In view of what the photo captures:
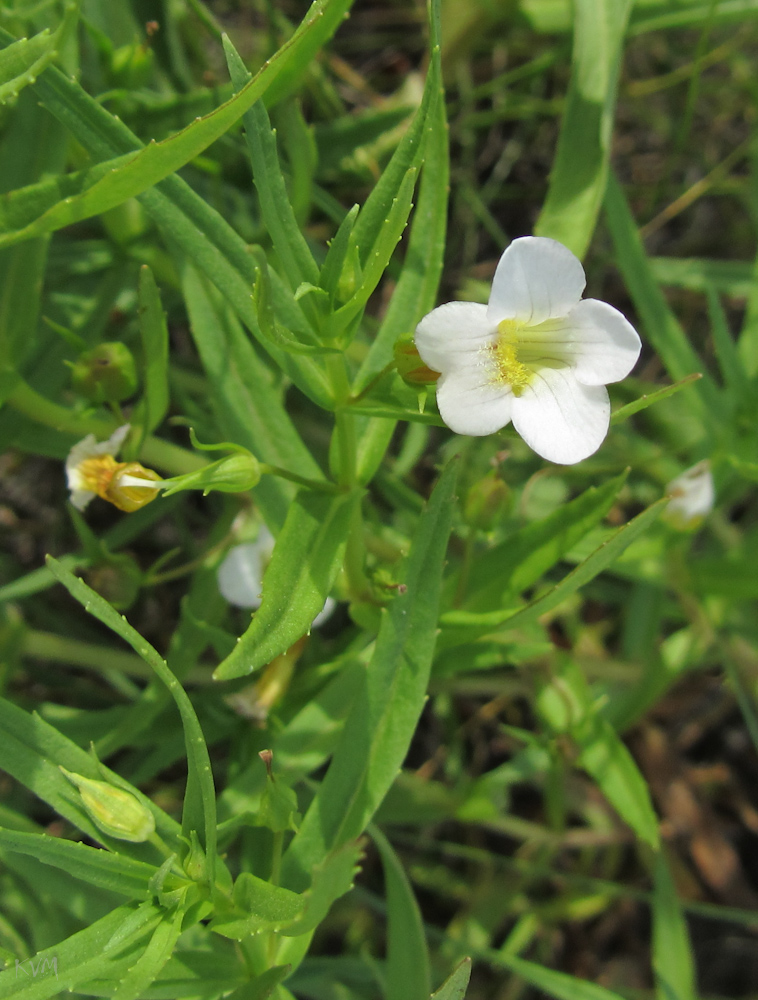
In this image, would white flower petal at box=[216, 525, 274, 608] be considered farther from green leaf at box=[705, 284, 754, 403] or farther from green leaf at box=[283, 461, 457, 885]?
green leaf at box=[705, 284, 754, 403]

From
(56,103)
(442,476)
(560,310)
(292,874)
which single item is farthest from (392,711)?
(56,103)

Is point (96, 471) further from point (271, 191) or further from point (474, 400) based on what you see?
Answer: point (474, 400)

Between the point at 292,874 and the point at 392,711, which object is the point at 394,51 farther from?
the point at 292,874

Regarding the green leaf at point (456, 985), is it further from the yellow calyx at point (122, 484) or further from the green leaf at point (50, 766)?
the yellow calyx at point (122, 484)

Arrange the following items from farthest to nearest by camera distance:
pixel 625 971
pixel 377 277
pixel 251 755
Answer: pixel 625 971, pixel 251 755, pixel 377 277

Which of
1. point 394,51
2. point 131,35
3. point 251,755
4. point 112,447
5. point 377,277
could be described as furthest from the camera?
point 394,51

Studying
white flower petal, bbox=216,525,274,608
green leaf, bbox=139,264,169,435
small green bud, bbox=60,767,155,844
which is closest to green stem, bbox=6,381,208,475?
green leaf, bbox=139,264,169,435

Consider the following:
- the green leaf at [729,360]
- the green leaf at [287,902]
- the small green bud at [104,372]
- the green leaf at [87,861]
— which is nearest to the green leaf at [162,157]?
the small green bud at [104,372]
